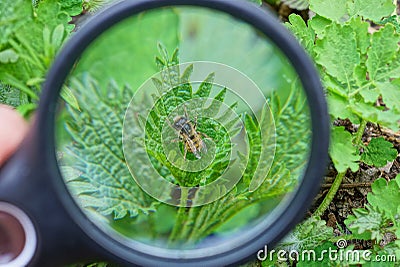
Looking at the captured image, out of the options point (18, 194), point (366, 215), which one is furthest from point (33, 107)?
point (366, 215)

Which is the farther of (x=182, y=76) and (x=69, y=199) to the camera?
(x=182, y=76)

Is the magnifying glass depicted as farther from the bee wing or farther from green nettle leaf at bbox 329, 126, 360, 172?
green nettle leaf at bbox 329, 126, 360, 172

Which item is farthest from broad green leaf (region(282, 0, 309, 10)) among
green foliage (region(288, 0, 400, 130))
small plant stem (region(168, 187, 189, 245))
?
small plant stem (region(168, 187, 189, 245))

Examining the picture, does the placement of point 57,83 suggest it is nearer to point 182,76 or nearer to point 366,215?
point 182,76

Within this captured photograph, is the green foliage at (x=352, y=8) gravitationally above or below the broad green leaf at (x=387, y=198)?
above

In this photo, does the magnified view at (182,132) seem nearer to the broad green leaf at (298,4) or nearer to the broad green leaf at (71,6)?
the broad green leaf at (71,6)

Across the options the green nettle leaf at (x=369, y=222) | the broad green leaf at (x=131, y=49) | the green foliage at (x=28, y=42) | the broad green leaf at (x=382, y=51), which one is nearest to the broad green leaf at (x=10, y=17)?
the green foliage at (x=28, y=42)
